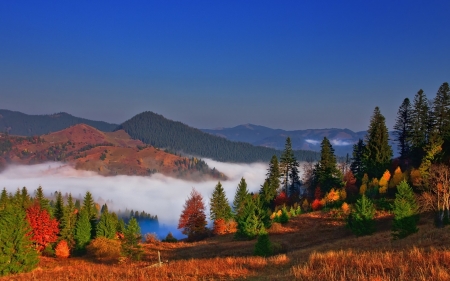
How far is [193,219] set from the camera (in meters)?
68.2

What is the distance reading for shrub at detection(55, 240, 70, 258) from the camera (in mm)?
60297

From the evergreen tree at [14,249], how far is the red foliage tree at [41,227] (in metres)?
20.3

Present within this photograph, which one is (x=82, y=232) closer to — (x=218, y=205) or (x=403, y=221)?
(x=218, y=205)

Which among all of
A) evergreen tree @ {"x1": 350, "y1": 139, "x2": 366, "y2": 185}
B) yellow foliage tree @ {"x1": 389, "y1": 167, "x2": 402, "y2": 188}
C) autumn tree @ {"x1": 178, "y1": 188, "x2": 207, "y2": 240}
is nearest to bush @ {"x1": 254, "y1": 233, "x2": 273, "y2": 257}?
yellow foliage tree @ {"x1": 389, "y1": 167, "x2": 402, "y2": 188}

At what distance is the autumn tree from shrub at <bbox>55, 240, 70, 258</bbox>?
23119 mm

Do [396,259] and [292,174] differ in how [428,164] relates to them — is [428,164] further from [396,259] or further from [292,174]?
[396,259]

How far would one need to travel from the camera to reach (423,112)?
202 ft

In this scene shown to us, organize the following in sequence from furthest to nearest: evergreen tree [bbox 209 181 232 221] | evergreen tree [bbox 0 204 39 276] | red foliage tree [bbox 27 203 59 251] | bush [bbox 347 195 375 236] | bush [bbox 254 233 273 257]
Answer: evergreen tree [bbox 209 181 232 221], red foliage tree [bbox 27 203 59 251], evergreen tree [bbox 0 204 39 276], bush [bbox 347 195 375 236], bush [bbox 254 233 273 257]

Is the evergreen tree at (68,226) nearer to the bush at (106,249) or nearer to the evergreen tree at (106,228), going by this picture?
the evergreen tree at (106,228)

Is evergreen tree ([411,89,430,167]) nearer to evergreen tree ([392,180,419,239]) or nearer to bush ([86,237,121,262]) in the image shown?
evergreen tree ([392,180,419,239])

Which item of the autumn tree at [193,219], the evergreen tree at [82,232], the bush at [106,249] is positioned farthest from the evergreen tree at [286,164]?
the evergreen tree at [82,232]

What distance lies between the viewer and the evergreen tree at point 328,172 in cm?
6844

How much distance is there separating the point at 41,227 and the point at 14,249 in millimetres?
24693

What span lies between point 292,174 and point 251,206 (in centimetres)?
3608
